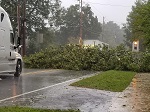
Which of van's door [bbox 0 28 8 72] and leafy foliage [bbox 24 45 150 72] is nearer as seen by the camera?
van's door [bbox 0 28 8 72]

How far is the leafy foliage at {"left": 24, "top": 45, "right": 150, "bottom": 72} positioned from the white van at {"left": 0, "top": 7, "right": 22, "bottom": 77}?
9135mm

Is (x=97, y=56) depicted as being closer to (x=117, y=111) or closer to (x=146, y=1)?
(x=146, y=1)

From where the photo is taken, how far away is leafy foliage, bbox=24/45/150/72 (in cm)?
2480

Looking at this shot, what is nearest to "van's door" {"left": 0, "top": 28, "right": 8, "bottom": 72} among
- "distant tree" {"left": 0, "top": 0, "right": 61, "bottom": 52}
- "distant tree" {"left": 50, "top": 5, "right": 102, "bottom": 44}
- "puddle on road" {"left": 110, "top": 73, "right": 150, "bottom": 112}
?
"puddle on road" {"left": 110, "top": 73, "right": 150, "bottom": 112}

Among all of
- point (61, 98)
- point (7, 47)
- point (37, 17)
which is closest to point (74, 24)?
point (37, 17)

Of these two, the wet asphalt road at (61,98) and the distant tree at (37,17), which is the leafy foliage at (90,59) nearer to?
the wet asphalt road at (61,98)

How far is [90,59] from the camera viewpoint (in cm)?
2564

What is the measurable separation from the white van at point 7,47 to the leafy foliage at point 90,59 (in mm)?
9135

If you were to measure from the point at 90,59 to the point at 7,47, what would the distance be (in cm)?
1082

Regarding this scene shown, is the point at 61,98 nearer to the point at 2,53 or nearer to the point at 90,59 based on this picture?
the point at 2,53

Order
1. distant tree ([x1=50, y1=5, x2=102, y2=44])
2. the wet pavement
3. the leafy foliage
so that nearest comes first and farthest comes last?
the wet pavement < the leafy foliage < distant tree ([x1=50, y1=5, x2=102, y2=44])

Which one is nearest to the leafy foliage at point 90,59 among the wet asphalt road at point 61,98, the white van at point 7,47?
the white van at point 7,47

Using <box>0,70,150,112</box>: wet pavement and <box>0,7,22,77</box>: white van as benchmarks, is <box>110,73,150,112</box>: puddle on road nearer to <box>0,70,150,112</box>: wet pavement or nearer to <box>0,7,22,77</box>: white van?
<box>0,70,150,112</box>: wet pavement

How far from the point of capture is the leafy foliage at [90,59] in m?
24.8
